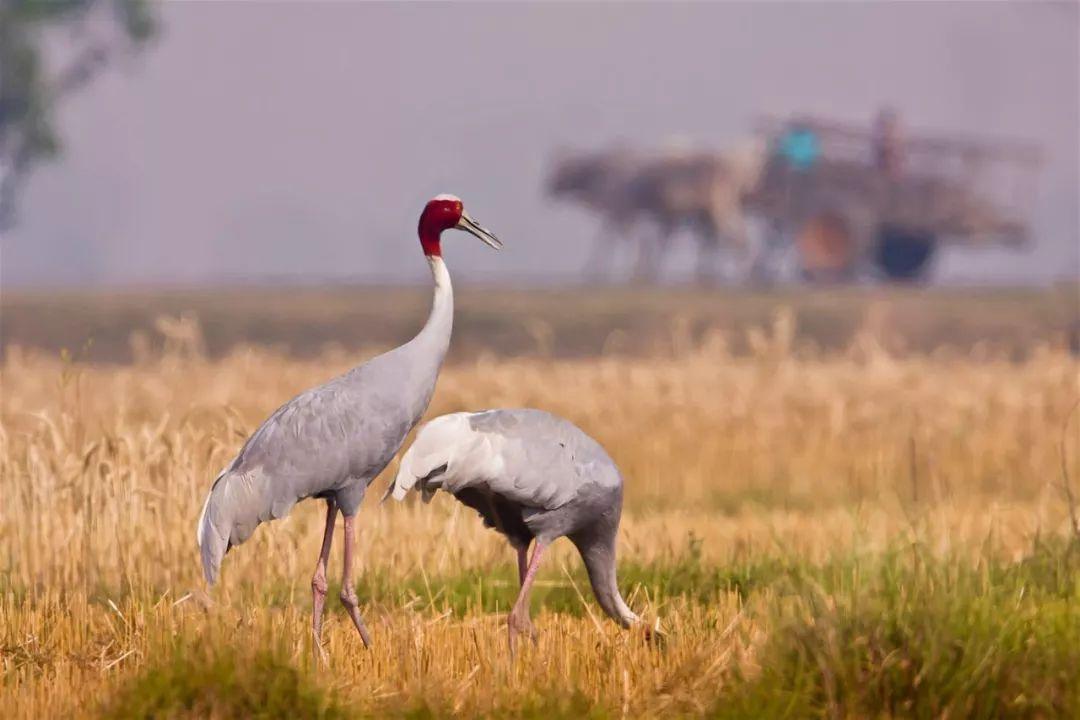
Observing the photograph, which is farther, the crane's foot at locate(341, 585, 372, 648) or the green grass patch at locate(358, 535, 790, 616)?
the green grass patch at locate(358, 535, 790, 616)

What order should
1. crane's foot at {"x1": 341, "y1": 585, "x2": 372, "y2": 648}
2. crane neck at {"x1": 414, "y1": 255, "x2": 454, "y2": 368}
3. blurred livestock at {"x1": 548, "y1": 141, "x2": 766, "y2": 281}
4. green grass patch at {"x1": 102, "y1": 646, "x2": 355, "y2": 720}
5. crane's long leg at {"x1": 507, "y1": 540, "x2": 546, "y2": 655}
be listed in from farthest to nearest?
1. blurred livestock at {"x1": 548, "y1": 141, "x2": 766, "y2": 281}
2. crane's foot at {"x1": 341, "y1": 585, "x2": 372, "y2": 648}
3. crane's long leg at {"x1": 507, "y1": 540, "x2": 546, "y2": 655}
4. crane neck at {"x1": 414, "y1": 255, "x2": 454, "y2": 368}
5. green grass patch at {"x1": 102, "y1": 646, "x2": 355, "y2": 720}

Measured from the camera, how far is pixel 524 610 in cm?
626

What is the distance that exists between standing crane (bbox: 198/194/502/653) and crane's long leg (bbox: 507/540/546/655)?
0.54 metres

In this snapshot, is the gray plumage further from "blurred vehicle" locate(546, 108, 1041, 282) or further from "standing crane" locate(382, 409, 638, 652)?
"blurred vehicle" locate(546, 108, 1041, 282)

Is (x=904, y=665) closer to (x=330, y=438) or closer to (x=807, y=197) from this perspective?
(x=330, y=438)

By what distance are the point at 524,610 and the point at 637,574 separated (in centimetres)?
156

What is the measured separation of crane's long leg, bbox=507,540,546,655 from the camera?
20.1 feet

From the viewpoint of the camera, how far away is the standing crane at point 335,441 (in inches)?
237

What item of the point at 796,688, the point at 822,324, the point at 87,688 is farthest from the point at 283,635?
the point at 822,324

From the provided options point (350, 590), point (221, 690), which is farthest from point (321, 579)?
point (221, 690)

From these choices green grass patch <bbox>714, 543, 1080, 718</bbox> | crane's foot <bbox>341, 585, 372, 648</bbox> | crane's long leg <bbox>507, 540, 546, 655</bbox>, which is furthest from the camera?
crane's foot <bbox>341, 585, 372, 648</bbox>

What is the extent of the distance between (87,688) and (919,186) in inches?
1861

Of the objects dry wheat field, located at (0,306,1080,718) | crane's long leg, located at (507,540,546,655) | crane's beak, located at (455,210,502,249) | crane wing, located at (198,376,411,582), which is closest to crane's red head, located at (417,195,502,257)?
crane's beak, located at (455,210,502,249)

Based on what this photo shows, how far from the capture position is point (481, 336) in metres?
33.9
